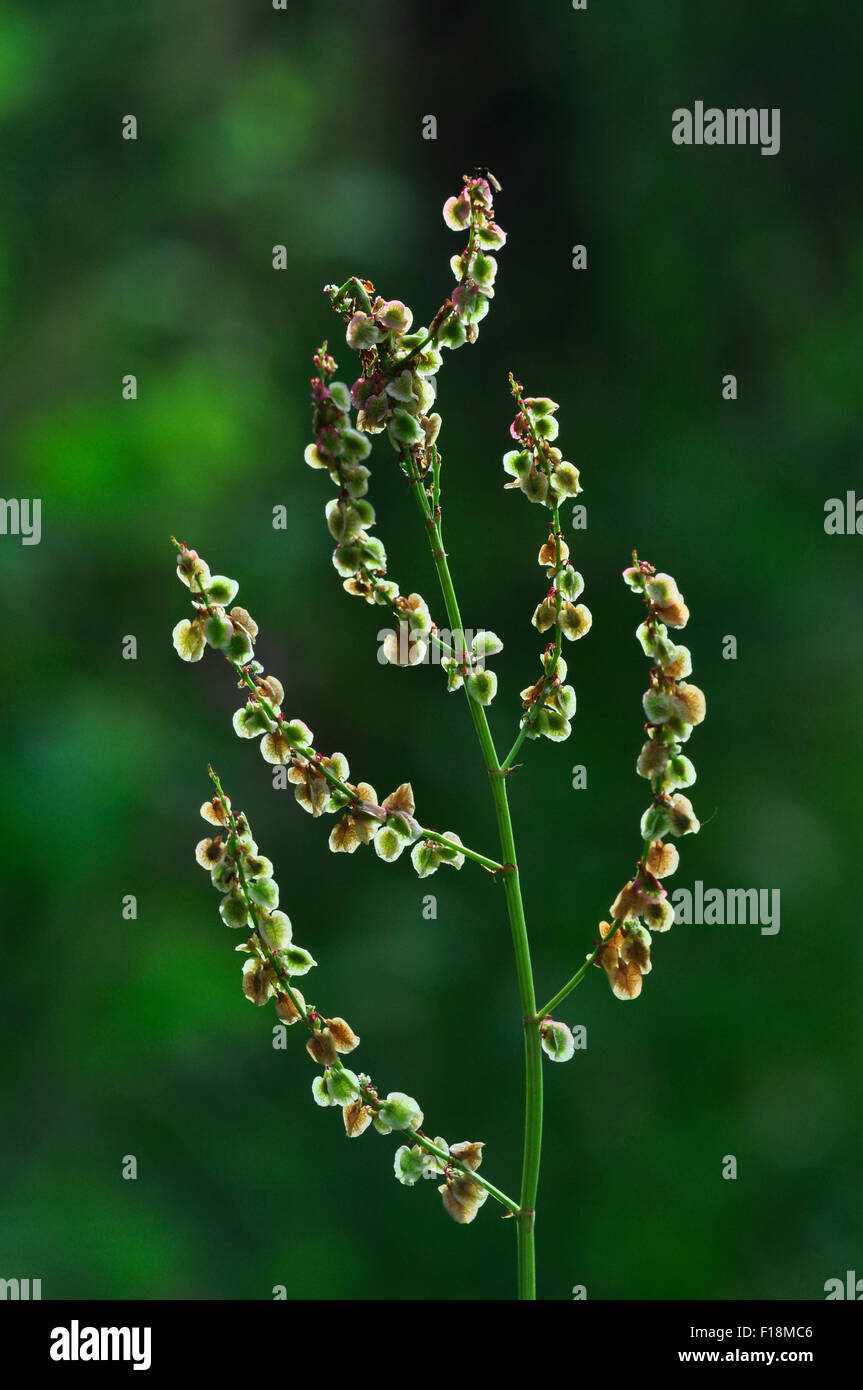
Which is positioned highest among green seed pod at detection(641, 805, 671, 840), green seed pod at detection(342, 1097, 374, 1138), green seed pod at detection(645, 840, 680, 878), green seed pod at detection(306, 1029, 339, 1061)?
green seed pod at detection(641, 805, 671, 840)

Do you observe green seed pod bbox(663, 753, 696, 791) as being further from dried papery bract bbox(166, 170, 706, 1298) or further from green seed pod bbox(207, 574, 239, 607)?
green seed pod bbox(207, 574, 239, 607)

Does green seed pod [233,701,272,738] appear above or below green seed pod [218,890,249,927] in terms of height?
above

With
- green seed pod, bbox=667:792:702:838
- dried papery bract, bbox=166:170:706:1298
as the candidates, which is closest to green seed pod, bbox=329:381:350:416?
dried papery bract, bbox=166:170:706:1298

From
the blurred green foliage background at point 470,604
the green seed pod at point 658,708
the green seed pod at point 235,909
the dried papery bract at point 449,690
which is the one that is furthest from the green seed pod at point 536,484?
the blurred green foliage background at point 470,604

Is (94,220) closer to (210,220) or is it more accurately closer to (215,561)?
(210,220)

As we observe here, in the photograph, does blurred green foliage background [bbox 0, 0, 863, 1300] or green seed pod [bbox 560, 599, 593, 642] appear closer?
green seed pod [bbox 560, 599, 593, 642]

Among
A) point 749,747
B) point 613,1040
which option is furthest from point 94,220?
point 613,1040

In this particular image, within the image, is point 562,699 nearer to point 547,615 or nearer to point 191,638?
point 547,615
